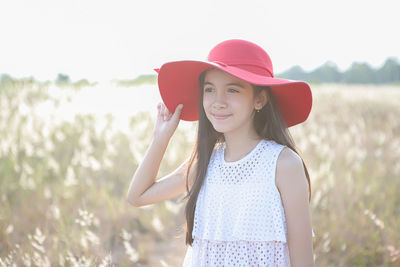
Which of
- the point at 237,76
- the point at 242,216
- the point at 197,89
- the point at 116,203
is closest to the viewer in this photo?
the point at 237,76

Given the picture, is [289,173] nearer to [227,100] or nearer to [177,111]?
[227,100]

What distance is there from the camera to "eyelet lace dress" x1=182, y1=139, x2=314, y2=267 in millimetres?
1789

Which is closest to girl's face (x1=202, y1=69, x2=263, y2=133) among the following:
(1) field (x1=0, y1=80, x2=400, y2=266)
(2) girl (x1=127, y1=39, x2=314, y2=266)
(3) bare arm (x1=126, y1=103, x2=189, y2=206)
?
(2) girl (x1=127, y1=39, x2=314, y2=266)

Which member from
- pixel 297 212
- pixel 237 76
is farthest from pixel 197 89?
pixel 297 212

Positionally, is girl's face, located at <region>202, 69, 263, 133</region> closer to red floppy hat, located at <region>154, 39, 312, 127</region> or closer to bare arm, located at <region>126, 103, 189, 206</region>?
red floppy hat, located at <region>154, 39, 312, 127</region>

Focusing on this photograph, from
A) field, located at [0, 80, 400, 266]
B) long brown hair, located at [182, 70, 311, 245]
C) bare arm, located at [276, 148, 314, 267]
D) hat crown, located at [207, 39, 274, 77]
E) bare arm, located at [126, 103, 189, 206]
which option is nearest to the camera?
bare arm, located at [276, 148, 314, 267]

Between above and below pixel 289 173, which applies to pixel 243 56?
above

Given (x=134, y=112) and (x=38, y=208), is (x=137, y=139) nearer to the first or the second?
(x=38, y=208)

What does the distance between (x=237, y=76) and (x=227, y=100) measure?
0.17 meters

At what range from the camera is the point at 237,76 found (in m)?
1.68

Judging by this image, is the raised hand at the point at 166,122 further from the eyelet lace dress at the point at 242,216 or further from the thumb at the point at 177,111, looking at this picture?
the eyelet lace dress at the point at 242,216

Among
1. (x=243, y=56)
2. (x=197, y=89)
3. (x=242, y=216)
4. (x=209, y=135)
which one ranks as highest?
(x=243, y=56)

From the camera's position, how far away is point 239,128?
1.95m

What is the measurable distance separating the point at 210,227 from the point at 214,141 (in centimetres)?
43
